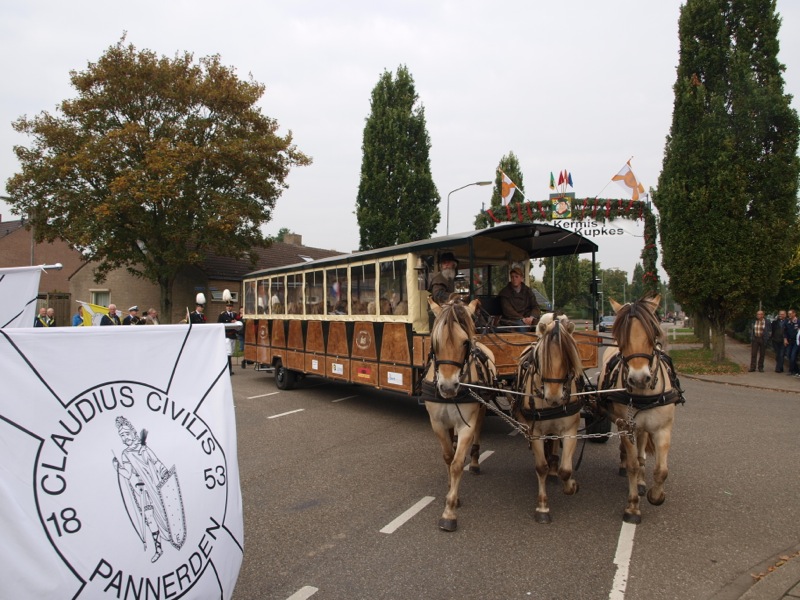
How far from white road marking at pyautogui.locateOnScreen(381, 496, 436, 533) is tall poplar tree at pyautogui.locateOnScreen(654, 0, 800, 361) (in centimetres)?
1454

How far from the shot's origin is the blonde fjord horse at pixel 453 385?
4754mm

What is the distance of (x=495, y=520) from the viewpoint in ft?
16.1

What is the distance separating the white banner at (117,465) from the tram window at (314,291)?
850 centimetres

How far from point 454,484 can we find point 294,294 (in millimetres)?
8574

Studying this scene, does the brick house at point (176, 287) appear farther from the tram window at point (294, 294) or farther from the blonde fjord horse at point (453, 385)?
the blonde fjord horse at point (453, 385)

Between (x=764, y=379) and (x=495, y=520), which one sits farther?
(x=764, y=379)

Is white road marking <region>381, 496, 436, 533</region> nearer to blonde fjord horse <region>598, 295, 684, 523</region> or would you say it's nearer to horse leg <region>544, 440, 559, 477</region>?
horse leg <region>544, 440, 559, 477</region>

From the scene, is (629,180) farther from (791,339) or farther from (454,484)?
(454,484)

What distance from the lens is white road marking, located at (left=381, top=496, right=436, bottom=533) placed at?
4.77 m

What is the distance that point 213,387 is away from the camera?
2986 millimetres

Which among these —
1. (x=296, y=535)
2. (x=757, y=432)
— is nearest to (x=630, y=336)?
(x=296, y=535)

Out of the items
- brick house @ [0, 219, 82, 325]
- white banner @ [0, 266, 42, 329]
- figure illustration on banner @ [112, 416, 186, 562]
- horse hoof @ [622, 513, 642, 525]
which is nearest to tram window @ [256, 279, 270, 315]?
white banner @ [0, 266, 42, 329]

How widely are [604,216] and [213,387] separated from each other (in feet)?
62.9

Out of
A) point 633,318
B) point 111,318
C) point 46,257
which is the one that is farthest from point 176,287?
point 633,318
